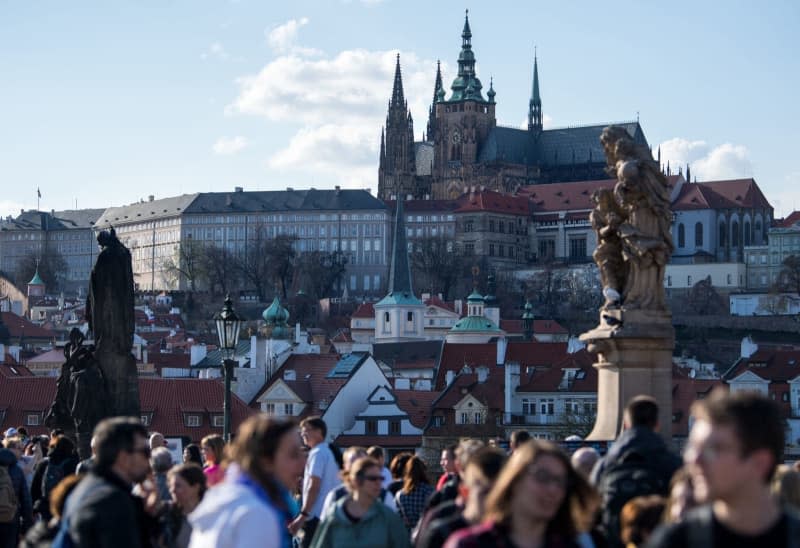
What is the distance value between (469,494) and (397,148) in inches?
7149

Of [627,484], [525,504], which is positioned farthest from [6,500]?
[525,504]

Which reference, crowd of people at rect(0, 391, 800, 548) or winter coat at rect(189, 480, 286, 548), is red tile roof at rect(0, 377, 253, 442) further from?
winter coat at rect(189, 480, 286, 548)

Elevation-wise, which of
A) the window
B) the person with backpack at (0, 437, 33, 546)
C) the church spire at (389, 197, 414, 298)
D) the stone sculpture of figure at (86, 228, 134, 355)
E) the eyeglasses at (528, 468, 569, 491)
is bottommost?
the person with backpack at (0, 437, 33, 546)

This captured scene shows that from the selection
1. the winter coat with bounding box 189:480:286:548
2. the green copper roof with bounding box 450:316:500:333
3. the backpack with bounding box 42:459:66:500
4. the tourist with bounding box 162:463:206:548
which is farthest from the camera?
the green copper roof with bounding box 450:316:500:333

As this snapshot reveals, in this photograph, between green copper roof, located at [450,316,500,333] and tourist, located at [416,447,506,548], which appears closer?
tourist, located at [416,447,506,548]

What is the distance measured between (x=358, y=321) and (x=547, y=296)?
22.3m

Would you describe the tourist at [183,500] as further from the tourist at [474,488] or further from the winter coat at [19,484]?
the winter coat at [19,484]

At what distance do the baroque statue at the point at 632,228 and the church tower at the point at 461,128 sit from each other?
172m

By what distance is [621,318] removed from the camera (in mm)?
12266

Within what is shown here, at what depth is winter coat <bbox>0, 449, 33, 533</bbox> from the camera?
12.0 m

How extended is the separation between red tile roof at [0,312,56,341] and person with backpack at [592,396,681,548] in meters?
112

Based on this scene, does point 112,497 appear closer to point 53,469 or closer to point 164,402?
point 53,469

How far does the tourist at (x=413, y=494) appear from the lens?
36.0ft

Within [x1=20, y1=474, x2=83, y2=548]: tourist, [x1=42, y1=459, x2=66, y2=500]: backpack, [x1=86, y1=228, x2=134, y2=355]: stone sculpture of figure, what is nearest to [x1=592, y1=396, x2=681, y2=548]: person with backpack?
[x1=20, y1=474, x2=83, y2=548]: tourist
